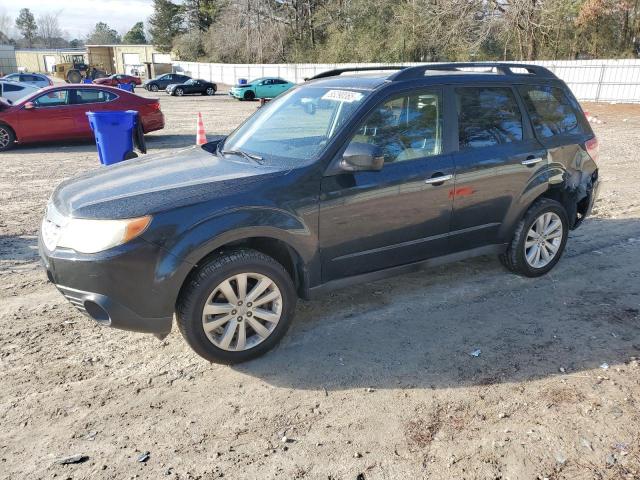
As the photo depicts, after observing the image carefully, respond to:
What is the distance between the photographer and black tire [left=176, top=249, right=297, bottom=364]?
3301 millimetres

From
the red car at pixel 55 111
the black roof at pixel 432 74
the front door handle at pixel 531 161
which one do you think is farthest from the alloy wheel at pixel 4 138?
the front door handle at pixel 531 161

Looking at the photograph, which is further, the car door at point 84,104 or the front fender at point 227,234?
the car door at point 84,104

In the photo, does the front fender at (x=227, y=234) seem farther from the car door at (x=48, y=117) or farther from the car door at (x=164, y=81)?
the car door at (x=164, y=81)

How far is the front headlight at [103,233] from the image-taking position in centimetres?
310

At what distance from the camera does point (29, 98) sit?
12.7 m

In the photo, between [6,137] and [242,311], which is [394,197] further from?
[6,137]

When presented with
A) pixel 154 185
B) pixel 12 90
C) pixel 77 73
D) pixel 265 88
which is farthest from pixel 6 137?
pixel 77 73

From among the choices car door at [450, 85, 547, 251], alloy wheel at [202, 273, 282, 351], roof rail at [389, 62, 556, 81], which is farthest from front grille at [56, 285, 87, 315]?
car door at [450, 85, 547, 251]

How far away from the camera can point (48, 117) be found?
13.0m

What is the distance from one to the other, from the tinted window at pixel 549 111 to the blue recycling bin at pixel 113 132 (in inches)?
256

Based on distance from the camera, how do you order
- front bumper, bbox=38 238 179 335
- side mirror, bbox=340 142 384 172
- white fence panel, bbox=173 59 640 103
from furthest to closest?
white fence panel, bbox=173 59 640 103 → side mirror, bbox=340 142 384 172 → front bumper, bbox=38 238 179 335

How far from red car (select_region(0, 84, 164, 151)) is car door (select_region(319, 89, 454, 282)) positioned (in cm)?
1019

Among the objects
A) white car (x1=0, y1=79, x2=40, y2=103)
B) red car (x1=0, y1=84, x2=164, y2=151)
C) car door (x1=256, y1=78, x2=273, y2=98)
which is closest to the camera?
red car (x1=0, y1=84, x2=164, y2=151)

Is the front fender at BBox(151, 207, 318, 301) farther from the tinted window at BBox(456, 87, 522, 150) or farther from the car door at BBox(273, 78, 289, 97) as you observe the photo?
the car door at BBox(273, 78, 289, 97)
